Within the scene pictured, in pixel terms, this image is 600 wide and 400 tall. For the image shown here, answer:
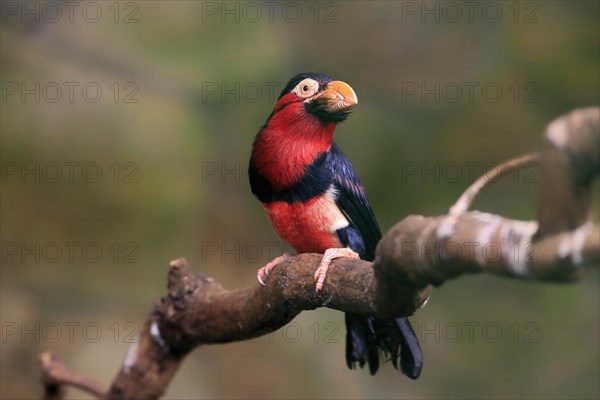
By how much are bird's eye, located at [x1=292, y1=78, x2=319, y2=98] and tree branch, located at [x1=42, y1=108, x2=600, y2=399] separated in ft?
1.64

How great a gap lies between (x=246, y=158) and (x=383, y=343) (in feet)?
7.04

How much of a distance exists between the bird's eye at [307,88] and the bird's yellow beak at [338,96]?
1.8 inches

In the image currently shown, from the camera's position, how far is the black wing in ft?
7.65

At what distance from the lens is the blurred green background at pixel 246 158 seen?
4.05 meters

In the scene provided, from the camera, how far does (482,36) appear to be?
4215 millimetres

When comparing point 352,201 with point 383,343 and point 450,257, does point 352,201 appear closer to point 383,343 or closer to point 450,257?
point 383,343

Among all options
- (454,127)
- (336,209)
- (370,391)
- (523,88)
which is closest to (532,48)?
(523,88)

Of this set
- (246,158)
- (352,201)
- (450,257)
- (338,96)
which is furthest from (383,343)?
(246,158)

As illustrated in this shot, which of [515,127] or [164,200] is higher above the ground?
[515,127]

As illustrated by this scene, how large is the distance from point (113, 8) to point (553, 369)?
115 inches

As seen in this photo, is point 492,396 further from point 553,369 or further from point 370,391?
point 370,391

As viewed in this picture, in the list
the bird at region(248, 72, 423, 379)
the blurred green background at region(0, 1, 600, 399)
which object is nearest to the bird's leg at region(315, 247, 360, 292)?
the bird at region(248, 72, 423, 379)

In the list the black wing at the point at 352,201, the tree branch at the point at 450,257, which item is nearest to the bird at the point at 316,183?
the black wing at the point at 352,201

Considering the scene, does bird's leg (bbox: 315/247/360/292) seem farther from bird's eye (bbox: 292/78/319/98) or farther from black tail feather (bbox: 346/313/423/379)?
bird's eye (bbox: 292/78/319/98)
